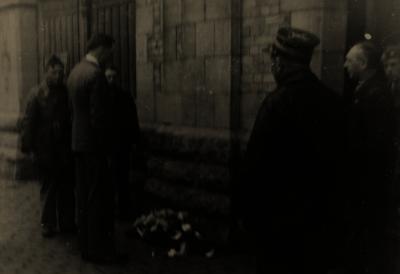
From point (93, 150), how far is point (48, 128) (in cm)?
127

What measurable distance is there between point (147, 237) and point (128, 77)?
271cm

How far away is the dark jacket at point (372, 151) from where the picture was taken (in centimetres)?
360

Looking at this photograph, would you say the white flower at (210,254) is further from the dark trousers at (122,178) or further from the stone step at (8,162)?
the stone step at (8,162)

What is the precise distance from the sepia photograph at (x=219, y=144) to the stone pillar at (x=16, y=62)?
1.25 meters

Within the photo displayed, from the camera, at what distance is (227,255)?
17.8ft

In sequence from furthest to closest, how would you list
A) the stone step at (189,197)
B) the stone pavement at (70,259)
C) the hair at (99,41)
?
1. the stone step at (189,197)
2. the hair at (99,41)
3. the stone pavement at (70,259)

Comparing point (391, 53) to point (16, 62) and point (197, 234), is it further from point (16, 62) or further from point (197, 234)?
point (16, 62)

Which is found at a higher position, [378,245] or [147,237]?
[378,245]

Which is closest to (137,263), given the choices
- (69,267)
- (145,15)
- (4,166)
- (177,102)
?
(69,267)

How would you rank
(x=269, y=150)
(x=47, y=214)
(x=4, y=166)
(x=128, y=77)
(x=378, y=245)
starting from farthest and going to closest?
1. (x=4, y=166)
2. (x=128, y=77)
3. (x=47, y=214)
4. (x=378, y=245)
5. (x=269, y=150)

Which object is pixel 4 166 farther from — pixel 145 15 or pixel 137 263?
pixel 137 263

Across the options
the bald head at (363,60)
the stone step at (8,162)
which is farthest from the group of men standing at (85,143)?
the stone step at (8,162)

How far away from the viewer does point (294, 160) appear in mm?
2848

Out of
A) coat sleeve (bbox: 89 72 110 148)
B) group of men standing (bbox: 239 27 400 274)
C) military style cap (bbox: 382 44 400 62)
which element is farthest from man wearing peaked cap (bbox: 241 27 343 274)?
coat sleeve (bbox: 89 72 110 148)
